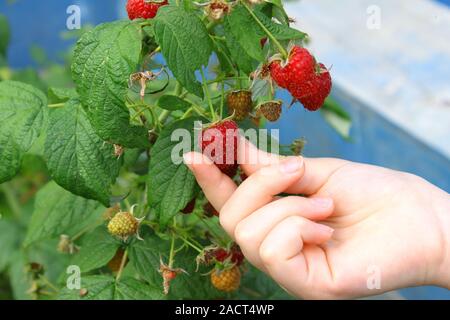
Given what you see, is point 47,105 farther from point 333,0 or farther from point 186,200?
point 333,0

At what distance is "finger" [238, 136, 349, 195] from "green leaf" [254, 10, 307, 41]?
0.13 meters

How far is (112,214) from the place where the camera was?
1070 millimetres

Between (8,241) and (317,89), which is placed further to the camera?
(8,241)

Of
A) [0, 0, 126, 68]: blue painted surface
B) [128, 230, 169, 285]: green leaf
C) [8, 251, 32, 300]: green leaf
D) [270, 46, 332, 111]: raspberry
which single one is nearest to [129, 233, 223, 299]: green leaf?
[128, 230, 169, 285]: green leaf

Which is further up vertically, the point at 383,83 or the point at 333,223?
the point at 333,223

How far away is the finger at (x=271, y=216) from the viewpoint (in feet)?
2.71

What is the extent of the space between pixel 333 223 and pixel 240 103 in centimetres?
19

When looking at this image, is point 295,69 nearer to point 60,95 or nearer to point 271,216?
point 271,216

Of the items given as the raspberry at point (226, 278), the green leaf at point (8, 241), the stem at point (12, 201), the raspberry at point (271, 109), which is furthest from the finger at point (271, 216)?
the stem at point (12, 201)

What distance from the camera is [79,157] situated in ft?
3.10

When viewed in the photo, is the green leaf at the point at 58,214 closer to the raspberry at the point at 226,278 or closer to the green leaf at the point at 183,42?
the raspberry at the point at 226,278

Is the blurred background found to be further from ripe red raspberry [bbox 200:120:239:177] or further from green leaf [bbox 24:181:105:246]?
ripe red raspberry [bbox 200:120:239:177]

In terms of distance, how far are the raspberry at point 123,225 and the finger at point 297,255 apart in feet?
0.72

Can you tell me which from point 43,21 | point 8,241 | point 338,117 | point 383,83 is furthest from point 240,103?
point 43,21
